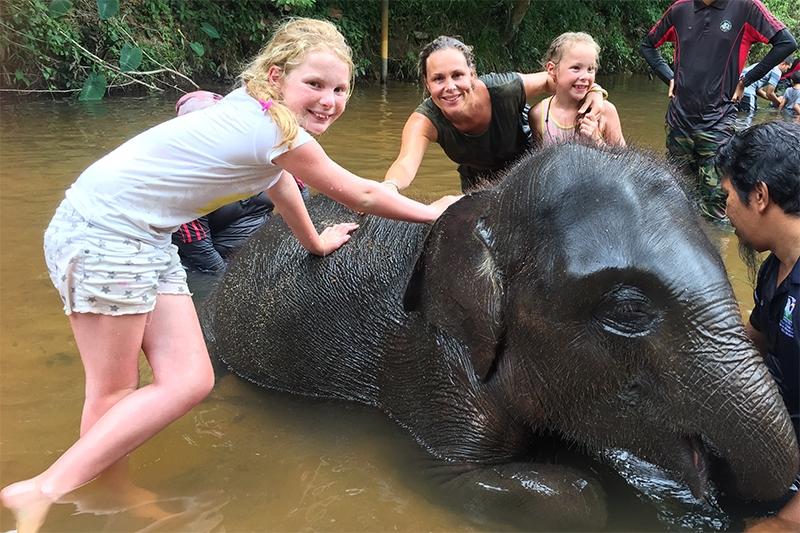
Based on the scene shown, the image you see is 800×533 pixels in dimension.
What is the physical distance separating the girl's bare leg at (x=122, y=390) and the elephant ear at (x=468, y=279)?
912mm

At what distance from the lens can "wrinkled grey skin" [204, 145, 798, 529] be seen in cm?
221

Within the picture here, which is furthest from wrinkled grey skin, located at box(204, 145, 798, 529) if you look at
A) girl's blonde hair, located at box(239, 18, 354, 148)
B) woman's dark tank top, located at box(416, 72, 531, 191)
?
woman's dark tank top, located at box(416, 72, 531, 191)

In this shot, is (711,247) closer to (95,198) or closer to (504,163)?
(95,198)

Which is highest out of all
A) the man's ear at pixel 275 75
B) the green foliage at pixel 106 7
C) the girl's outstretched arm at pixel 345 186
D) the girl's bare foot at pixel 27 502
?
the green foliage at pixel 106 7

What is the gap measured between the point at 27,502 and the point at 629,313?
212cm

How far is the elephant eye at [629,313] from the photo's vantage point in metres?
2.27

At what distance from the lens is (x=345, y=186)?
2754mm

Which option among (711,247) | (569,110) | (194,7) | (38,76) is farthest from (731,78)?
(194,7)

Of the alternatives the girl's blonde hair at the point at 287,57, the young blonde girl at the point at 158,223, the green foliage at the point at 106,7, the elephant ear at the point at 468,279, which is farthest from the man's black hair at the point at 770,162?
the green foliage at the point at 106,7

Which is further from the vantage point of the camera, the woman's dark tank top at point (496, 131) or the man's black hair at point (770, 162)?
the woman's dark tank top at point (496, 131)

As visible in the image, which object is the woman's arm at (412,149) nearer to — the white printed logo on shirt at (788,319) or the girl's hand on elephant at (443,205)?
the girl's hand on elephant at (443,205)

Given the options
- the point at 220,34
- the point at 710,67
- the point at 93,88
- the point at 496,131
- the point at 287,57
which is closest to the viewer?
the point at 287,57

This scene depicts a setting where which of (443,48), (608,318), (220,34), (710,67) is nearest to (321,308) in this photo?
(608,318)

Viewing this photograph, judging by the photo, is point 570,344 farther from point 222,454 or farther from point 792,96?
point 792,96
